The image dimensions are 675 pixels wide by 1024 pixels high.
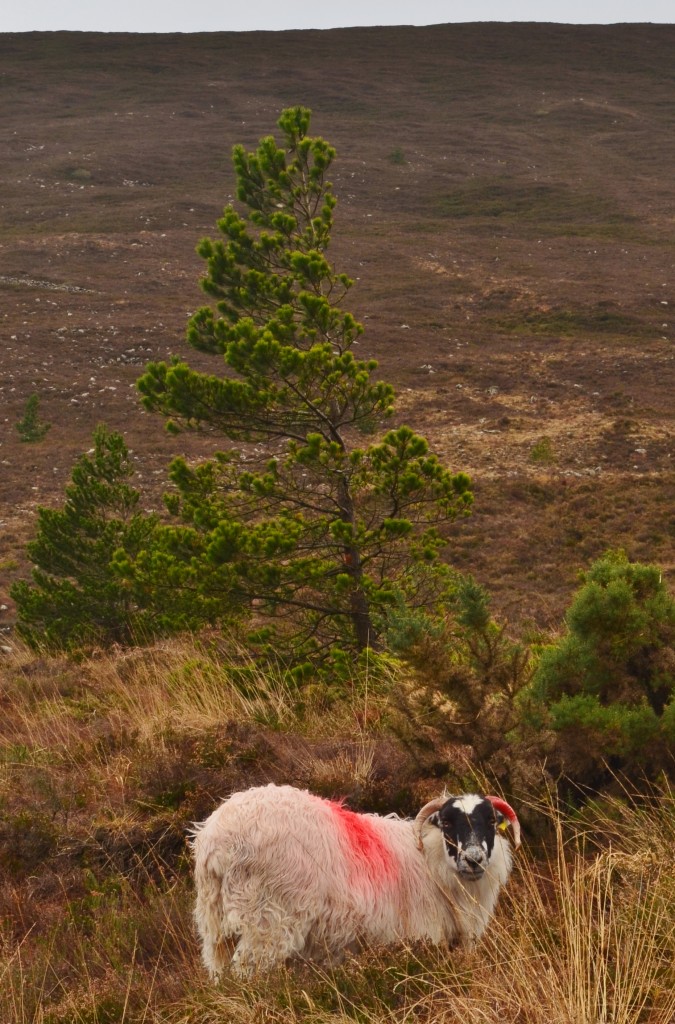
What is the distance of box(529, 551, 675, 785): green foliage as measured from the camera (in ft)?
16.1

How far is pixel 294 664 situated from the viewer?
983 centimetres

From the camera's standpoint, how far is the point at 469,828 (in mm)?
3895

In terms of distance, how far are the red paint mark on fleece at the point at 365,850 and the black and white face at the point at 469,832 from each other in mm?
292

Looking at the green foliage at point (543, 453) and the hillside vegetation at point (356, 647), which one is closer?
the hillside vegetation at point (356, 647)

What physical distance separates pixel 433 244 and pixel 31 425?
2924 centimetres

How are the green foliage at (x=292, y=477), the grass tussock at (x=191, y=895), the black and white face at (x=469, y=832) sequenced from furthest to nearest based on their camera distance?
the green foliage at (x=292, y=477) < the black and white face at (x=469, y=832) < the grass tussock at (x=191, y=895)

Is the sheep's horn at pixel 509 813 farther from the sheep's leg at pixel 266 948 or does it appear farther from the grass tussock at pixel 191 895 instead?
the sheep's leg at pixel 266 948

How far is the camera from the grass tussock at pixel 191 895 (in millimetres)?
3176

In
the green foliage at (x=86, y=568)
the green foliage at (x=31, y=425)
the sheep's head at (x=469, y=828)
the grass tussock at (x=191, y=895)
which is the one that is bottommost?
the green foliage at (x=31, y=425)

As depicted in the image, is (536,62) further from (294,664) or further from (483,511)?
(294,664)

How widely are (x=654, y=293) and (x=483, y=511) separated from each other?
23.3 meters

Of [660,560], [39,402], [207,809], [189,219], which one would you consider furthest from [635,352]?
[207,809]

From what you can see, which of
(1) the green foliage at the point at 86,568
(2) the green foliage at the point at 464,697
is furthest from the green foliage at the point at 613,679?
(1) the green foliage at the point at 86,568

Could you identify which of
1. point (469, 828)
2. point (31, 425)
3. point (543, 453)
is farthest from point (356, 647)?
point (31, 425)
